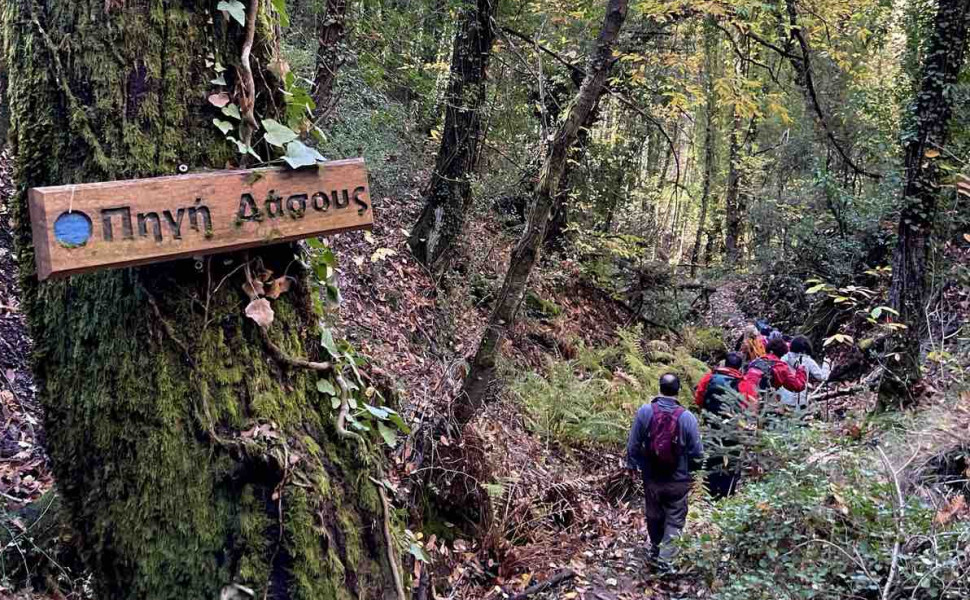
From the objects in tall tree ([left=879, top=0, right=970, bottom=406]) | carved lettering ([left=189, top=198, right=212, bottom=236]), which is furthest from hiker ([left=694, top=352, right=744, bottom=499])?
carved lettering ([left=189, top=198, right=212, bottom=236])

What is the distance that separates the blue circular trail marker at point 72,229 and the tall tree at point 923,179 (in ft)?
25.8

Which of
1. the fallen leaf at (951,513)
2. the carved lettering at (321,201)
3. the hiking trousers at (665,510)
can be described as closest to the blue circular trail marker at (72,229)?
the carved lettering at (321,201)

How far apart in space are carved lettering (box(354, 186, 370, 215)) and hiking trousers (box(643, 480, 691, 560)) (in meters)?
4.45

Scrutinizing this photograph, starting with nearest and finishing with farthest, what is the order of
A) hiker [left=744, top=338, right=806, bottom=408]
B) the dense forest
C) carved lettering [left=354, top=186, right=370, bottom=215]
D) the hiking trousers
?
the dense forest
carved lettering [left=354, top=186, right=370, bottom=215]
the hiking trousers
hiker [left=744, top=338, right=806, bottom=408]

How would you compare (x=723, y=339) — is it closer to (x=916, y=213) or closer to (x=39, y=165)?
(x=916, y=213)

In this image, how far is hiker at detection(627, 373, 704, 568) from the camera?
5.49 metres

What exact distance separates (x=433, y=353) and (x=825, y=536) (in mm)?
4550

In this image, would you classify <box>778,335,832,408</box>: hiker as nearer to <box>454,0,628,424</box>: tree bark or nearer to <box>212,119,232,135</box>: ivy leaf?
<box>454,0,628,424</box>: tree bark

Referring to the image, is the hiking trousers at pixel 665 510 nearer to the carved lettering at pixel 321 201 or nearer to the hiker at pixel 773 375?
the hiker at pixel 773 375

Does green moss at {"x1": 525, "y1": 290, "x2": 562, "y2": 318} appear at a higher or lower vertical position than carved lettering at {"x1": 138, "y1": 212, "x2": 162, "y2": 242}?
lower

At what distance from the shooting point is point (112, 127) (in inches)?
68.9

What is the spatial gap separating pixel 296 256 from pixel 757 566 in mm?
3897

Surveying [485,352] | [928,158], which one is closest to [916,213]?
[928,158]

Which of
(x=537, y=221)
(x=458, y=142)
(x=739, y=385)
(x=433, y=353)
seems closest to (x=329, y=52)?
(x=458, y=142)
